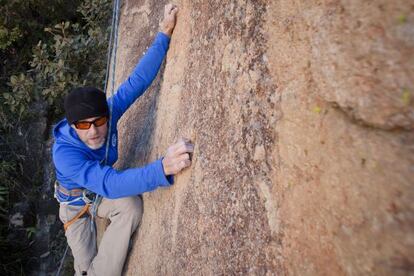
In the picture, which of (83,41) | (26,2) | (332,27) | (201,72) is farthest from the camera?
(26,2)

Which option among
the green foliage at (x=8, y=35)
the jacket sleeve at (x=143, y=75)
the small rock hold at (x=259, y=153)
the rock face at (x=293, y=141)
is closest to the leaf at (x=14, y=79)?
the green foliage at (x=8, y=35)

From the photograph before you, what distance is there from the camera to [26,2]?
230 inches

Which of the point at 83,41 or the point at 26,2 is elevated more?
the point at 26,2

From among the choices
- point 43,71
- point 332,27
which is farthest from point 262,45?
point 43,71

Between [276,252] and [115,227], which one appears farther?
[115,227]

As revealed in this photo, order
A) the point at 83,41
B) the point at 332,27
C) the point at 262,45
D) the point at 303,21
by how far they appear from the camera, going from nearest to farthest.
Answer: the point at 332,27 < the point at 303,21 < the point at 262,45 < the point at 83,41

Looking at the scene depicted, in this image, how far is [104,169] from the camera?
243 centimetres

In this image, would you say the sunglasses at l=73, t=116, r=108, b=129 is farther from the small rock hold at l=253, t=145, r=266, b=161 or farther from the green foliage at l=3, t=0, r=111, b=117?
the green foliage at l=3, t=0, r=111, b=117

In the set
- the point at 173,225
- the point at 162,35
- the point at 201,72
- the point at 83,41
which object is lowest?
the point at 173,225

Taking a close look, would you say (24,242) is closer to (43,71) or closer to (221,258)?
(43,71)

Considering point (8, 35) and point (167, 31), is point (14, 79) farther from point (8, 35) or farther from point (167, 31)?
point (167, 31)

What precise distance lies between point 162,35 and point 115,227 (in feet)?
5.51

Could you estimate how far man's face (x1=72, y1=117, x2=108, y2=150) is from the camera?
2.65 metres

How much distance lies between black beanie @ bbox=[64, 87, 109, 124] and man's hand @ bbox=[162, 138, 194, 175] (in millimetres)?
707
